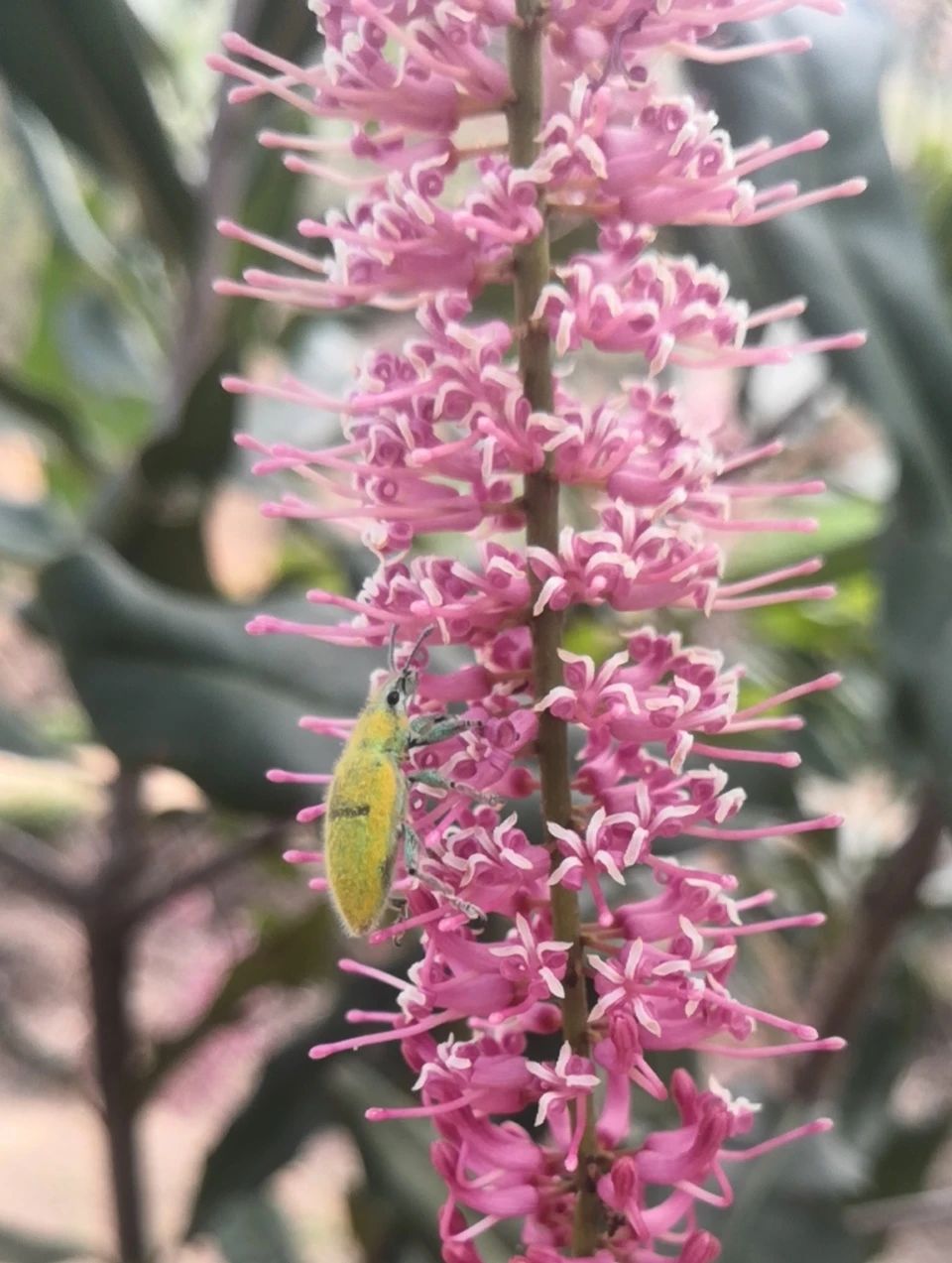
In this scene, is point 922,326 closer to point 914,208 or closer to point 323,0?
point 914,208

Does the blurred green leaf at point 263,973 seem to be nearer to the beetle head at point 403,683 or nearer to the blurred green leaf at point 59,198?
the beetle head at point 403,683

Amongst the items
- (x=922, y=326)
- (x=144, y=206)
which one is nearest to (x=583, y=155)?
(x=922, y=326)

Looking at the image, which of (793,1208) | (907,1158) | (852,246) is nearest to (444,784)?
(852,246)

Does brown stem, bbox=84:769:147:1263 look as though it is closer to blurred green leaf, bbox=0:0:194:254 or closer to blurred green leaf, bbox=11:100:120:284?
blurred green leaf, bbox=0:0:194:254

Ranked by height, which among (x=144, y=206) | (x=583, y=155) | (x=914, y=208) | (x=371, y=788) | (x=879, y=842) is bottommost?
(x=879, y=842)

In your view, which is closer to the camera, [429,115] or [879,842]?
[429,115]

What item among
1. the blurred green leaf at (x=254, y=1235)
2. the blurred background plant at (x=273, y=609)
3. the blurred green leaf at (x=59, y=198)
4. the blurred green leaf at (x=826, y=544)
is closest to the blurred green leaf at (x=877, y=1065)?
the blurred background plant at (x=273, y=609)
